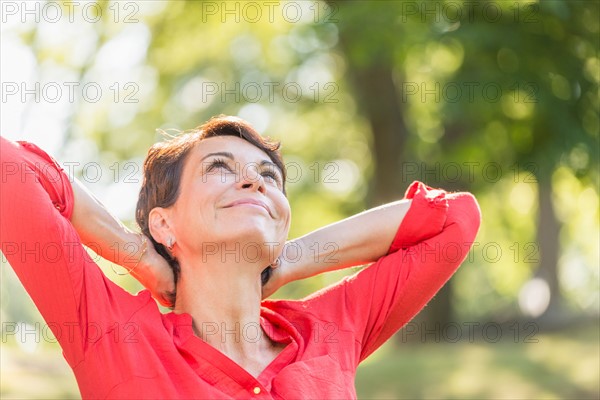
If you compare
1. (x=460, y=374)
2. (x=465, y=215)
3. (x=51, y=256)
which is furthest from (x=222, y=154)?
(x=460, y=374)

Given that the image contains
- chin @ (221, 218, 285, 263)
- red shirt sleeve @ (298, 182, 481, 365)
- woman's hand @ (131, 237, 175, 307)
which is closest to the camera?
chin @ (221, 218, 285, 263)

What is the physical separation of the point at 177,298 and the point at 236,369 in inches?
11.8

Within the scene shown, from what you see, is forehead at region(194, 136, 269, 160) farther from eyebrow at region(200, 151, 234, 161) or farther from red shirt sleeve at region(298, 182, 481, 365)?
red shirt sleeve at region(298, 182, 481, 365)

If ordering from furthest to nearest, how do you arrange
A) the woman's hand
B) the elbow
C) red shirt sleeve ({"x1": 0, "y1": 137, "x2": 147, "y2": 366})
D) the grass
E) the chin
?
the grass → the elbow → the woman's hand → the chin → red shirt sleeve ({"x1": 0, "y1": 137, "x2": 147, "y2": 366})

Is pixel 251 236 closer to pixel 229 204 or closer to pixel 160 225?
pixel 229 204

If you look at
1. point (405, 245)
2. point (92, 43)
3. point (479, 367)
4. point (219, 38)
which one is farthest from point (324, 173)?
point (405, 245)

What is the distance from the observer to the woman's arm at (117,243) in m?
2.33

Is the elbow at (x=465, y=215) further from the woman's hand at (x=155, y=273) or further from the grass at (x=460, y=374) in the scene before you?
the grass at (x=460, y=374)

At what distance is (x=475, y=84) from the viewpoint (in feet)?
21.8

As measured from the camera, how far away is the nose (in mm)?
2420

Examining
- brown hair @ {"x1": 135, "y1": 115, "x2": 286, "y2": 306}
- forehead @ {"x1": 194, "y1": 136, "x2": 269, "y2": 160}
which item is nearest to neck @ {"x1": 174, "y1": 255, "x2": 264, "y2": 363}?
brown hair @ {"x1": 135, "y1": 115, "x2": 286, "y2": 306}

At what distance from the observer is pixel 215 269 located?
240 cm

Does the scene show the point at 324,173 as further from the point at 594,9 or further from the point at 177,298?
the point at 177,298

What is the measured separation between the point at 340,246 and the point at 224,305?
1.49 ft
